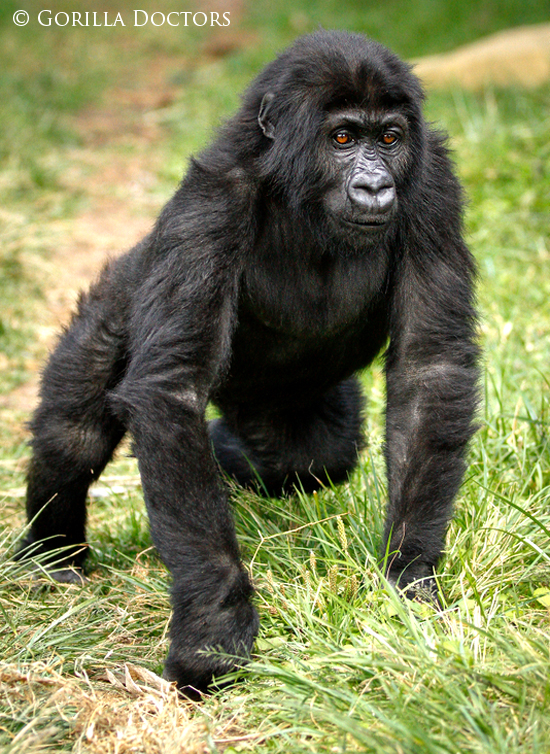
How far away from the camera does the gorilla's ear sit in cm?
400

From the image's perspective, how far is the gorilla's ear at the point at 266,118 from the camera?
4.00 m

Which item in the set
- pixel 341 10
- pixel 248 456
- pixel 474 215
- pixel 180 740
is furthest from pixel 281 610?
pixel 341 10

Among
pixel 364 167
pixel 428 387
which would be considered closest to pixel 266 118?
pixel 364 167

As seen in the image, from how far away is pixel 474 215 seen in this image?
834cm

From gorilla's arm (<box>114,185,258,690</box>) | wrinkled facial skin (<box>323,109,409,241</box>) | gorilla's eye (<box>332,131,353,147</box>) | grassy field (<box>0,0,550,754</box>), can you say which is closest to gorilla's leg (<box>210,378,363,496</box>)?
grassy field (<box>0,0,550,754</box>)

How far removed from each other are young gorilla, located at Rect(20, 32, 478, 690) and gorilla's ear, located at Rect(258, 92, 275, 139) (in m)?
0.01

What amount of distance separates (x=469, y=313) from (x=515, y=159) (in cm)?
522

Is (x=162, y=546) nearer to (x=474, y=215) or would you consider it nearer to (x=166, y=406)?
(x=166, y=406)

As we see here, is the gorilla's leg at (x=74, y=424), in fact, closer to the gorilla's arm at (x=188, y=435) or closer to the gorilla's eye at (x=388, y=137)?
the gorilla's arm at (x=188, y=435)

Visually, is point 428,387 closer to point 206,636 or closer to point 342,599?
point 342,599

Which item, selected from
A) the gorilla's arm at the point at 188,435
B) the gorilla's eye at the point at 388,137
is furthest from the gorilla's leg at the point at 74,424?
the gorilla's eye at the point at 388,137

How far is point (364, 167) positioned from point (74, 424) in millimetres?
1996

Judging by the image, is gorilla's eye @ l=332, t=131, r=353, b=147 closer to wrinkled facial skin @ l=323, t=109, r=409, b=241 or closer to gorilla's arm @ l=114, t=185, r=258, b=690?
wrinkled facial skin @ l=323, t=109, r=409, b=241

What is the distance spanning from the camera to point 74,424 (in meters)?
4.62
